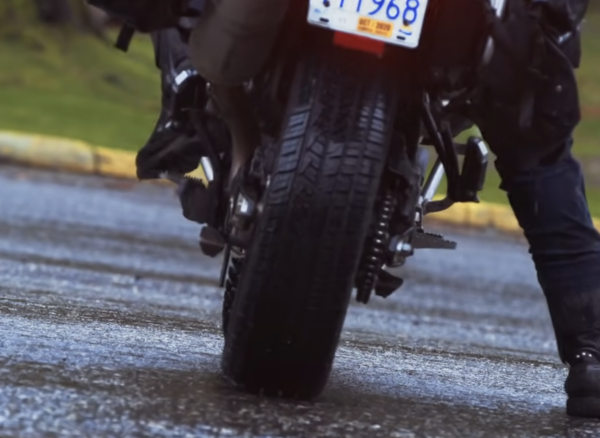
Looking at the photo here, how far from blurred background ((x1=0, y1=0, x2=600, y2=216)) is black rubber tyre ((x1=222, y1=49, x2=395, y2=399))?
10258mm

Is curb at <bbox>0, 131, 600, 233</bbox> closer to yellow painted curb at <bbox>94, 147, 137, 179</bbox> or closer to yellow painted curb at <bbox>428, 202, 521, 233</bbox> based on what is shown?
yellow painted curb at <bbox>94, 147, 137, 179</bbox>

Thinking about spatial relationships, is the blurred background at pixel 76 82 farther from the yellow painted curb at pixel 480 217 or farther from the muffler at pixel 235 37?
the muffler at pixel 235 37

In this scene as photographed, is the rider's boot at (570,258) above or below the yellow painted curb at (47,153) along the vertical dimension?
below

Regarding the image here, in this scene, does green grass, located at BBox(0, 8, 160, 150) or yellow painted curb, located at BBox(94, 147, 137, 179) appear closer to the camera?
yellow painted curb, located at BBox(94, 147, 137, 179)

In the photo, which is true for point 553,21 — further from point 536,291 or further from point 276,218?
point 536,291

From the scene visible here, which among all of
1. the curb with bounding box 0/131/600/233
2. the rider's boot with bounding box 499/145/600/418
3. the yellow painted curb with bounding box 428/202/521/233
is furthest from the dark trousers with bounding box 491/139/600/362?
the curb with bounding box 0/131/600/233

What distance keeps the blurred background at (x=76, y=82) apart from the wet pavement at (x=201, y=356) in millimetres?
6023

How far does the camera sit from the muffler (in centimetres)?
234

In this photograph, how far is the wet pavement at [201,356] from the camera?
2.31m

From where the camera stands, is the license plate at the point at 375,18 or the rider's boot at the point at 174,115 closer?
the license plate at the point at 375,18

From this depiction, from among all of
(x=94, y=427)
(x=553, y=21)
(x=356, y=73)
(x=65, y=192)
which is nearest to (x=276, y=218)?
(x=356, y=73)

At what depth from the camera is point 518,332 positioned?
5.48 m

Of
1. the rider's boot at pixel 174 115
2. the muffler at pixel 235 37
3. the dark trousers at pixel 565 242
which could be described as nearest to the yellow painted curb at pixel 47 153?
the rider's boot at pixel 174 115

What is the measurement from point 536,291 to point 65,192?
4.11m
